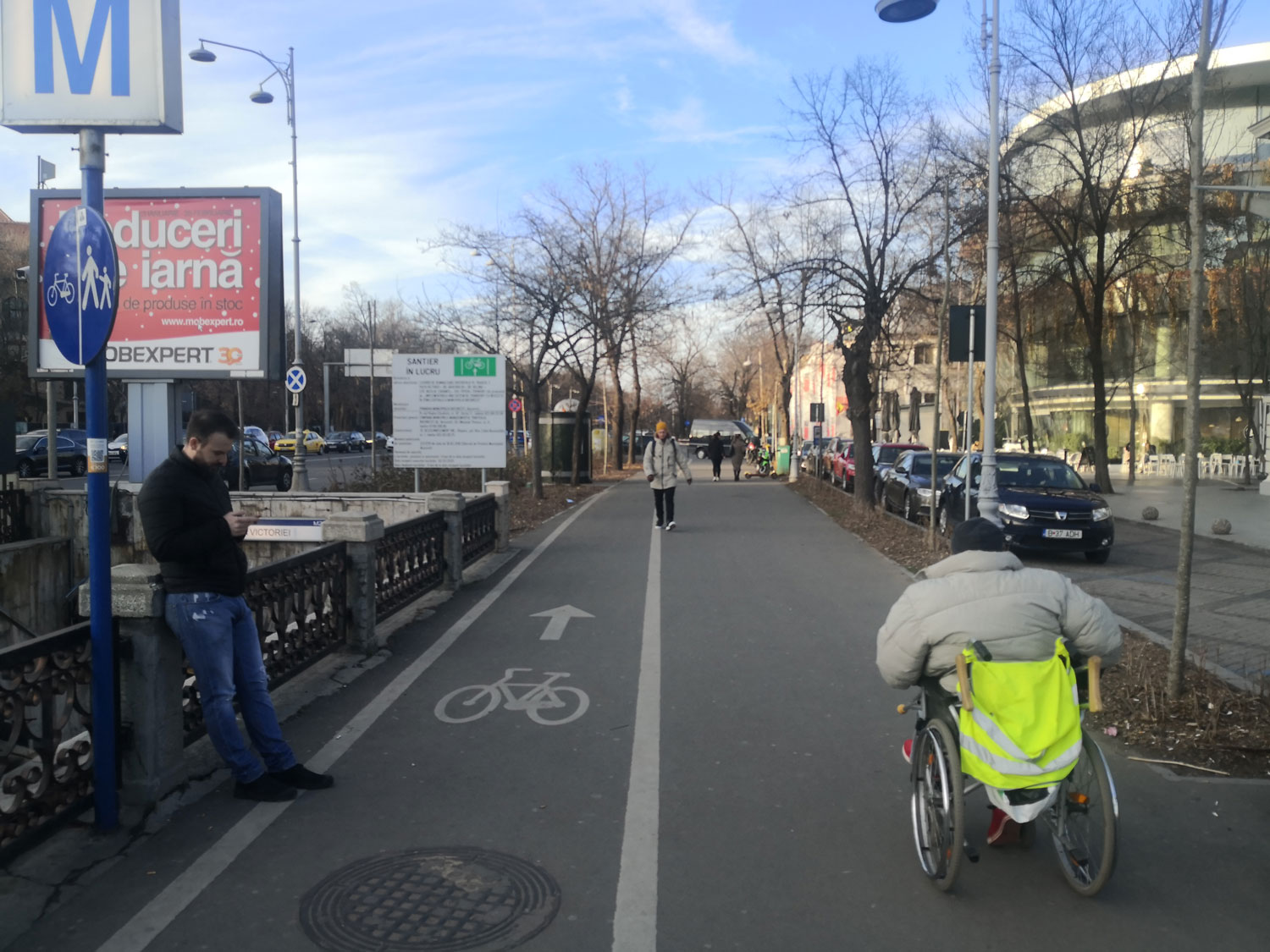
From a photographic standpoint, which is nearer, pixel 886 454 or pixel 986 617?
pixel 986 617

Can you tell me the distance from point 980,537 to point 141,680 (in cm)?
386

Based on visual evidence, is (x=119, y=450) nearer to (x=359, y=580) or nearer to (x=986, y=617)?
(x=359, y=580)

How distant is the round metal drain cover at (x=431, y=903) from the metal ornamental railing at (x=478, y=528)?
8.59 m

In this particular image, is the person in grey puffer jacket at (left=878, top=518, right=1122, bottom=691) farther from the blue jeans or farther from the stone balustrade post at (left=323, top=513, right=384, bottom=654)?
the stone balustrade post at (left=323, top=513, right=384, bottom=654)

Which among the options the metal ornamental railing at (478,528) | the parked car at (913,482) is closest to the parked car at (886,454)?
the parked car at (913,482)

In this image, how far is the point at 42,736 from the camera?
4.47 m

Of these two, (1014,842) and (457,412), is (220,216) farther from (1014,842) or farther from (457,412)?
(1014,842)

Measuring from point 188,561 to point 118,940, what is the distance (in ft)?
5.89

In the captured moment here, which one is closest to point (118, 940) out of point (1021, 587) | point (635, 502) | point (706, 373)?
point (1021, 587)

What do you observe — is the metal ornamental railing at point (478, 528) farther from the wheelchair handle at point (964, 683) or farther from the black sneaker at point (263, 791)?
the wheelchair handle at point (964, 683)

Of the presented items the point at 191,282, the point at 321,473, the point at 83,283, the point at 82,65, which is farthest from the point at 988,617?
the point at 321,473

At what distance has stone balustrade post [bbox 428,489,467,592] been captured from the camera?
12016 mm

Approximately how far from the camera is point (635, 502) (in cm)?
2591

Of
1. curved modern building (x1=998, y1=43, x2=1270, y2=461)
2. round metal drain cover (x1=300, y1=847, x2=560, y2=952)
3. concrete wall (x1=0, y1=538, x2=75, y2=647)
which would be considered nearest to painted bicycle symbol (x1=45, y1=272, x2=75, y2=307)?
round metal drain cover (x1=300, y1=847, x2=560, y2=952)
